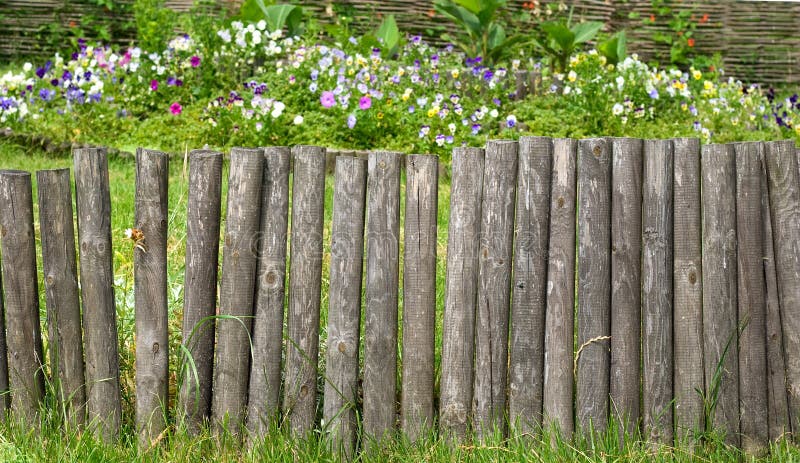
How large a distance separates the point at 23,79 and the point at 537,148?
6055 mm

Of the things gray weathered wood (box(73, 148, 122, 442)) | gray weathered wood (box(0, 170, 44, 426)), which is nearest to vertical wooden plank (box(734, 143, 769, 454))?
gray weathered wood (box(73, 148, 122, 442))

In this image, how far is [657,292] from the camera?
9.16 feet

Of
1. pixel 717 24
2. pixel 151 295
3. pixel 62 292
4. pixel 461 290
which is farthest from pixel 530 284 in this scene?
pixel 717 24

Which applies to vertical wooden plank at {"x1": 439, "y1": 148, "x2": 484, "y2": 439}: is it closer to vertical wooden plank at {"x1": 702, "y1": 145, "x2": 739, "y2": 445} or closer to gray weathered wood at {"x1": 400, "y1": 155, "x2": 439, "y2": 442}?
gray weathered wood at {"x1": 400, "y1": 155, "x2": 439, "y2": 442}

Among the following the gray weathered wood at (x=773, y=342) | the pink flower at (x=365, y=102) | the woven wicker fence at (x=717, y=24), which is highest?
the woven wicker fence at (x=717, y=24)

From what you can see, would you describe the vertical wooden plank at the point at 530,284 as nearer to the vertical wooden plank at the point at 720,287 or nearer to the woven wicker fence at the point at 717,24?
the vertical wooden plank at the point at 720,287

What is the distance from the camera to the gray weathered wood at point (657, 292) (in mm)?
2750

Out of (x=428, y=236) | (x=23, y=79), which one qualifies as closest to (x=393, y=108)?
(x=23, y=79)

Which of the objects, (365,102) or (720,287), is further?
(365,102)

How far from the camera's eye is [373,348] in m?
2.81

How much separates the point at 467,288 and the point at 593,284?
367 mm

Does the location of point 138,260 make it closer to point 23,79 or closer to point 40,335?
point 40,335

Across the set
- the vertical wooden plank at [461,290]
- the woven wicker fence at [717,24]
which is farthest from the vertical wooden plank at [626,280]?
the woven wicker fence at [717,24]

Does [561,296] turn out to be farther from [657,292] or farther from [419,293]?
[419,293]
